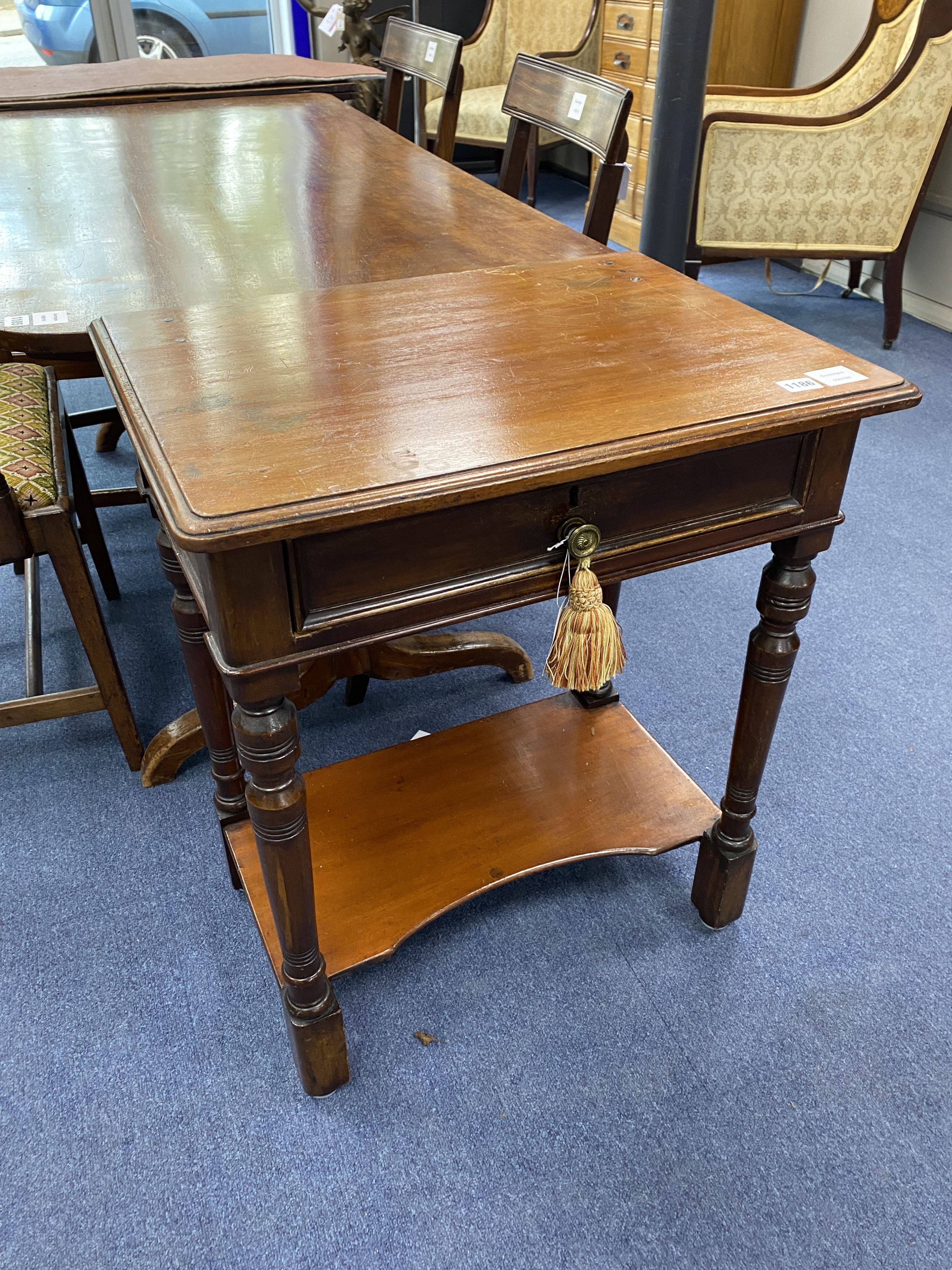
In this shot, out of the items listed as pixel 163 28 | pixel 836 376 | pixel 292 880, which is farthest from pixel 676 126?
pixel 163 28

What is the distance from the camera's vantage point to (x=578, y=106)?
4.92ft

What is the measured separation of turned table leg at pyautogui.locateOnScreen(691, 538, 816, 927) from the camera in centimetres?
99

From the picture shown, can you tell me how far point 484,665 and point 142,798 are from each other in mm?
628

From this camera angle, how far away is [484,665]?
176 cm

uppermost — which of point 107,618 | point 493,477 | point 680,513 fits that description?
point 493,477

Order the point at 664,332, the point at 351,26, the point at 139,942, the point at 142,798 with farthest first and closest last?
the point at 351,26 → the point at 142,798 → the point at 139,942 → the point at 664,332

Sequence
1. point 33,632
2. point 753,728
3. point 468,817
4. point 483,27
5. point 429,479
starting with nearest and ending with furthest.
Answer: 1. point 429,479
2. point 753,728
3. point 468,817
4. point 33,632
5. point 483,27

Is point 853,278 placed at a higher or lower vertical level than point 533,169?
lower

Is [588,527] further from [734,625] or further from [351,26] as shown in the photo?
[351,26]

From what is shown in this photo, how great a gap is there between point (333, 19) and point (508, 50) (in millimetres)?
827

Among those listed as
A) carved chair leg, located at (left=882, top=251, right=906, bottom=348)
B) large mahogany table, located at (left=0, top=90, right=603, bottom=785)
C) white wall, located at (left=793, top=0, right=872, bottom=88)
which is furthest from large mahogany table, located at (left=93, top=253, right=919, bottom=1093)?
white wall, located at (left=793, top=0, right=872, bottom=88)

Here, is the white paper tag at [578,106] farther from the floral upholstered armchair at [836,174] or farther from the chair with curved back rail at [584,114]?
the floral upholstered armchair at [836,174]

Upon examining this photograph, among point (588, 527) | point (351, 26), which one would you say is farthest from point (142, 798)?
point (351, 26)

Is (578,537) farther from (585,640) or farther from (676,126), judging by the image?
(676,126)
